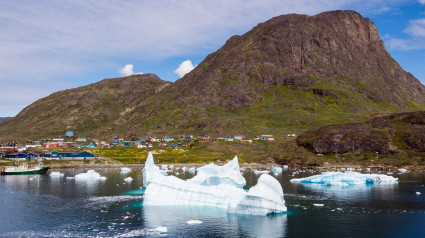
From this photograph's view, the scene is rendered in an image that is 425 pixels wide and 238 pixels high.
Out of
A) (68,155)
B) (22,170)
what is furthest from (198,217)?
(68,155)

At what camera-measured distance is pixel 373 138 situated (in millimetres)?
176375

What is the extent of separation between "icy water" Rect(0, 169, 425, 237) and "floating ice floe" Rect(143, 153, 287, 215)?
4.43 ft

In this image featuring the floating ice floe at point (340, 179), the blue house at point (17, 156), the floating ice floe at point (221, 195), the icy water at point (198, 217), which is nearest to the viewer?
the icy water at point (198, 217)

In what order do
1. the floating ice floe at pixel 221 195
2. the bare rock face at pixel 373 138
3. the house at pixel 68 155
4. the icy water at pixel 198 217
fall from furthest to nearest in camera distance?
the bare rock face at pixel 373 138
the house at pixel 68 155
the floating ice floe at pixel 221 195
the icy water at pixel 198 217

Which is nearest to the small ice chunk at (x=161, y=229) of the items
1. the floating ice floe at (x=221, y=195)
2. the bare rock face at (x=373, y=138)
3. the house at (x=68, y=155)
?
the floating ice floe at (x=221, y=195)

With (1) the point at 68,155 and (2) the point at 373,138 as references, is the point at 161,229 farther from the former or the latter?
(2) the point at 373,138

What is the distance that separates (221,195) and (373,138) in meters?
136

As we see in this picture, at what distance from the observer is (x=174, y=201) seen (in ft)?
212

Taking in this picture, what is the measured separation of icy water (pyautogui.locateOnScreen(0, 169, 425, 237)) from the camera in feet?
163

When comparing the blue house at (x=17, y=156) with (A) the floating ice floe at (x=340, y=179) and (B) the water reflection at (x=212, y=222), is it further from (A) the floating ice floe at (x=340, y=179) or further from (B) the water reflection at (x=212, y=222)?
(A) the floating ice floe at (x=340, y=179)

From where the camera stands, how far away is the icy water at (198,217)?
1961 inches

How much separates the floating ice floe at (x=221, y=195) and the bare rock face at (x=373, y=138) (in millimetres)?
122046

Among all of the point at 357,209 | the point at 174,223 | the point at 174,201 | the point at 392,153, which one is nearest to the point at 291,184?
the point at 357,209

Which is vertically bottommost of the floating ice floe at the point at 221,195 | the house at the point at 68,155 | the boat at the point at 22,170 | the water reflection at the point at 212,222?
the water reflection at the point at 212,222
